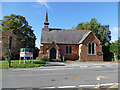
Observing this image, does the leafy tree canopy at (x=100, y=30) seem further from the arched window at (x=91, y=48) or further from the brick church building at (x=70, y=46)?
the arched window at (x=91, y=48)

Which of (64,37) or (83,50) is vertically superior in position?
(64,37)

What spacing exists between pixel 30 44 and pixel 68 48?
1237cm

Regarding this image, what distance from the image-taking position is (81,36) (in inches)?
1297

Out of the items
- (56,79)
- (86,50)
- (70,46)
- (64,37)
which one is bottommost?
(56,79)

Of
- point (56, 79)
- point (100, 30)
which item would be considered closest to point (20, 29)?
point (100, 30)

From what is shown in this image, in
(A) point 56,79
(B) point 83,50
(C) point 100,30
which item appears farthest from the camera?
(C) point 100,30

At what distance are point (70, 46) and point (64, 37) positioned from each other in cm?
327

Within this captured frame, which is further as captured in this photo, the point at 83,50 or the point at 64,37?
the point at 64,37

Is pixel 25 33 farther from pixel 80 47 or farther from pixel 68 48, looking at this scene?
pixel 80 47

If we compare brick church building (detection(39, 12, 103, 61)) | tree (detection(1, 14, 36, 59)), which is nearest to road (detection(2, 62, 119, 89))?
brick church building (detection(39, 12, 103, 61))

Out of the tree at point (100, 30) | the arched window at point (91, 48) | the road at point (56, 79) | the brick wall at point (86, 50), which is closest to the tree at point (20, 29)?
the brick wall at point (86, 50)

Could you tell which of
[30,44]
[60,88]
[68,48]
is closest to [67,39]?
[68,48]

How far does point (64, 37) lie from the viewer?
3247 cm

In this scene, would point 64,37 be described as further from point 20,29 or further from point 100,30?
point 100,30
